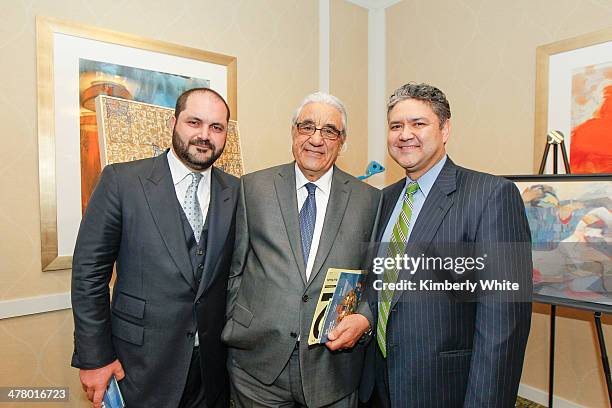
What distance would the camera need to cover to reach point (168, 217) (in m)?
1.60

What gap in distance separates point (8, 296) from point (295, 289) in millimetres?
1753

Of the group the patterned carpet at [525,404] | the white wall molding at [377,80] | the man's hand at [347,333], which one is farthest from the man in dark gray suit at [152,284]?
the white wall molding at [377,80]

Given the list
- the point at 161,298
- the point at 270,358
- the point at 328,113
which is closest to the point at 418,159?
the point at 328,113

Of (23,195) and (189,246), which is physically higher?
(23,195)

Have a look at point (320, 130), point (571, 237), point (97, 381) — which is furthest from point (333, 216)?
point (571, 237)

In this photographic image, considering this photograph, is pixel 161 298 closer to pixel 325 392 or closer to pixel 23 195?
pixel 325 392

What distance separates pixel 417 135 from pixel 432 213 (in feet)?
1.02

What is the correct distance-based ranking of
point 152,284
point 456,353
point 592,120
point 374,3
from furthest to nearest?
point 374,3 < point 592,120 < point 152,284 < point 456,353

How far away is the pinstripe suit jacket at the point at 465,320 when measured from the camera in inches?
54.4

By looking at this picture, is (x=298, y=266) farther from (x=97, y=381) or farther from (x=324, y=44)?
(x=324, y=44)

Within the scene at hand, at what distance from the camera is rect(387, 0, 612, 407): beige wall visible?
264cm

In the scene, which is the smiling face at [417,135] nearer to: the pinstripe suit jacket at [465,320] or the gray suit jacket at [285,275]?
the pinstripe suit jacket at [465,320]

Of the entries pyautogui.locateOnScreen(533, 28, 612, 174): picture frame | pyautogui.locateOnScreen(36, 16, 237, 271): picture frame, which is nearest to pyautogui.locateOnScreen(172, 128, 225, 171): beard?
pyautogui.locateOnScreen(36, 16, 237, 271): picture frame

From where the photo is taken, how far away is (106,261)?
1.60 metres
